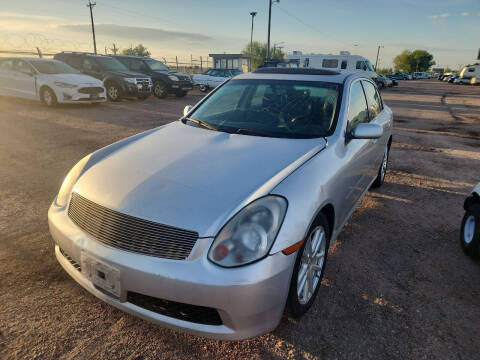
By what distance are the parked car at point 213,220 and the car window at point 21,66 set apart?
10.6m

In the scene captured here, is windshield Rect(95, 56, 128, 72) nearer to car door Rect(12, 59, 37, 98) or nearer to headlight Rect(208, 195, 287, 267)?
car door Rect(12, 59, 37, 98)

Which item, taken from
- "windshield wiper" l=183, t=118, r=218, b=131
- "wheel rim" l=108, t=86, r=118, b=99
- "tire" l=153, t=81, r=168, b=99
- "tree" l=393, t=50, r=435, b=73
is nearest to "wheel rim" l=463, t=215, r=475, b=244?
"windshield wiper" l=183, t=118, r=218, b=131

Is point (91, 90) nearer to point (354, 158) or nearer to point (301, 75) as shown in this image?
point (301, 75)

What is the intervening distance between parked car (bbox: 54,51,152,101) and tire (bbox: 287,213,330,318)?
41.0ft

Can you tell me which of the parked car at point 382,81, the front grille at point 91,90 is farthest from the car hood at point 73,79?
the parked car at point 382,81

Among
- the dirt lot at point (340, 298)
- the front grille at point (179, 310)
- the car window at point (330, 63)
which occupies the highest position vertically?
the car window at point (330, 63)

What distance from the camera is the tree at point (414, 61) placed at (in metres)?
118

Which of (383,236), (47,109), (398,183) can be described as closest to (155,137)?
(383,236)

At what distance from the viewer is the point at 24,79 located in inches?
436

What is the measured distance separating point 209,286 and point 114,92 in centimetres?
1319

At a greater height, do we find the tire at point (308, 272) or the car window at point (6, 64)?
the car window at point (6, 64)

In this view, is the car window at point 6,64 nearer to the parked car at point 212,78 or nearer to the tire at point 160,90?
the tire at point 160,90

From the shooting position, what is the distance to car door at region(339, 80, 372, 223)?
279 centimetres

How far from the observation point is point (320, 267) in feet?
8.03
